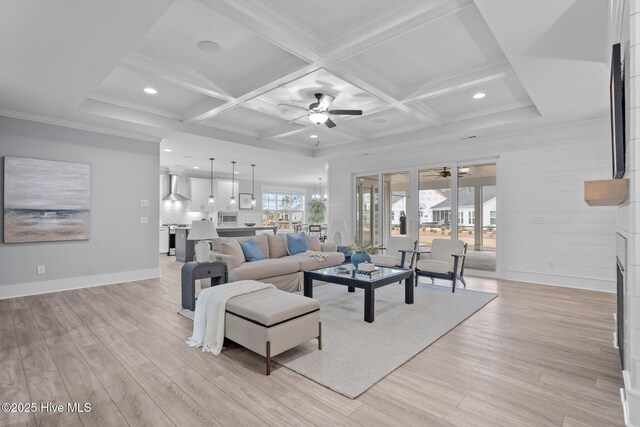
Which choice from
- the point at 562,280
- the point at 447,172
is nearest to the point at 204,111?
the point at 447,172

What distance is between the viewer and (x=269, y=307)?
2.60 metres

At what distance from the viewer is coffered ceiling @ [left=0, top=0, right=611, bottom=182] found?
8.71ft

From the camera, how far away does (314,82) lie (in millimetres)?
4273

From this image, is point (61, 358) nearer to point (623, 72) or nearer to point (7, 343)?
point (7, 343)

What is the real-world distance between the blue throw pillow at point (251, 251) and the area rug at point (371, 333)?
1.04 meters

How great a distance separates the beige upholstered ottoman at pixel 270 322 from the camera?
8.07 ft

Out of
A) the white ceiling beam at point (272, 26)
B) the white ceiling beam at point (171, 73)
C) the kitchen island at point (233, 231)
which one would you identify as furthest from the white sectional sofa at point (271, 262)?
the kitchen island at point (233, 231)

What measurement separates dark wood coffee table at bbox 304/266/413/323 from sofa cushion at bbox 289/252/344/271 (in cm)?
78

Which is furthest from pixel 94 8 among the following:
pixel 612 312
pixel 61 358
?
pixel 612 312

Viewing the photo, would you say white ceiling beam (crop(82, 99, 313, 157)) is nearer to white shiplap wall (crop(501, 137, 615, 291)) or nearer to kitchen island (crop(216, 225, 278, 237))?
kitchen island (crop(216, 225, 278, 237))

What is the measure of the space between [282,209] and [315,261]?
8.98m

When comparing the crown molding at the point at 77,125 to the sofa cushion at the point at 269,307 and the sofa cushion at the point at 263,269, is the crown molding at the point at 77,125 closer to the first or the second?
the sofa cushion at the point at 263,269

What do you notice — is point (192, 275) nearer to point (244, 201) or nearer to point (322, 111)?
point (322, 111)

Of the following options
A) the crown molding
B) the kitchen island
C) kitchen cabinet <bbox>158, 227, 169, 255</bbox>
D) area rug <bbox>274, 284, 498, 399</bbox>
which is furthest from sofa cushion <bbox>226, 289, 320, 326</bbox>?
kitchen cabinet <bbox>158, 227, 169, 255</bbox>
